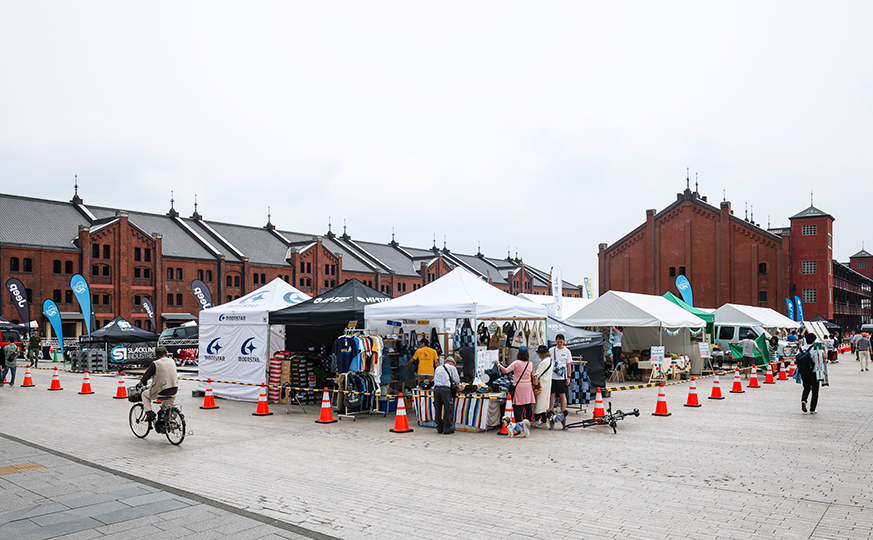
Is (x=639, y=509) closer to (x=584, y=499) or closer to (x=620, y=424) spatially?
(x=584, y=499)

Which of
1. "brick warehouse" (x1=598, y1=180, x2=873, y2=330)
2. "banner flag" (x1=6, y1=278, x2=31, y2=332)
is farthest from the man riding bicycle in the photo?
"brick warehouse" (x1=598, y1=180, x2=873, y2=330)

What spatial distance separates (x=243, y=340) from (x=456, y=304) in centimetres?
725

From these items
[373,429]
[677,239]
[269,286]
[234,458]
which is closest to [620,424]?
[373,429]

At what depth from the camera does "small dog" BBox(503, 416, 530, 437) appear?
12266 mm

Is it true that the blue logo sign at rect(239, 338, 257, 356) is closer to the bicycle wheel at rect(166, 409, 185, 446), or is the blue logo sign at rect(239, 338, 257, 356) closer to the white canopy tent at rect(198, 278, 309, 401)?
the white canopy tent at rect(198, 278, 309, 401)

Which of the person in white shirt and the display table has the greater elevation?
the person in white shirt

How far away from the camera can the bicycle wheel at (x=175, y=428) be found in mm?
11516

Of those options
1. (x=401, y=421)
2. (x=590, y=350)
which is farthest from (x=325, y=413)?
(x=590, y=350)

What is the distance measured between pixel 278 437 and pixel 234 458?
1989 millimetres

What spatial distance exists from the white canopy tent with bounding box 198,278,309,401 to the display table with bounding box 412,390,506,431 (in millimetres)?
6216

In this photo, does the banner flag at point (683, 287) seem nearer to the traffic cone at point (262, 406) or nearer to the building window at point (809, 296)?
the building window at point (809, 296)

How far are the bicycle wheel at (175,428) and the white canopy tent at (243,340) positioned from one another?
6.08 metres

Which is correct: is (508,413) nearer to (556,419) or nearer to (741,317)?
(556,419)

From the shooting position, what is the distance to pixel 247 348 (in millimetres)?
18312
